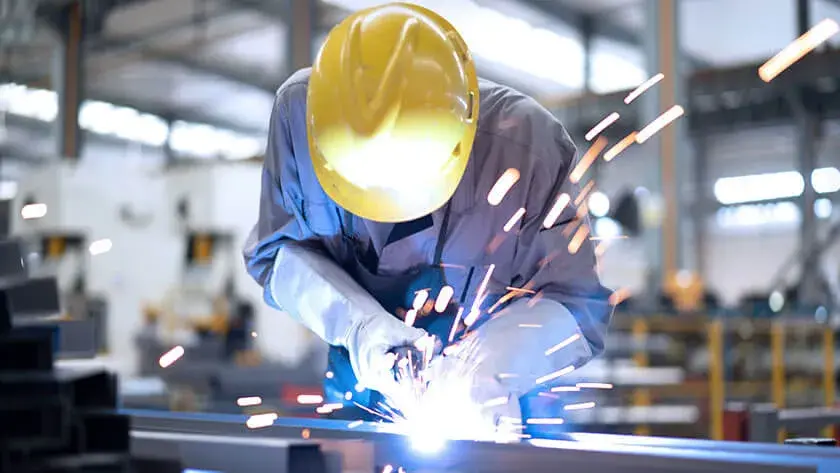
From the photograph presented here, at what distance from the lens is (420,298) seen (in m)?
2.02

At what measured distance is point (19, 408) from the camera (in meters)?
1.49

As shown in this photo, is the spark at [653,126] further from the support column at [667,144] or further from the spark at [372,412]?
the support column at [667,144]

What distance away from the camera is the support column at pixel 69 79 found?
35.9 feet

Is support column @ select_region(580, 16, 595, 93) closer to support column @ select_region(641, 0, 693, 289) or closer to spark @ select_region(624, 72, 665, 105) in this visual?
support column @ select_region(641, 0, 693, 289)

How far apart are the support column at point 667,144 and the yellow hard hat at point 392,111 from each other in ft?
25.9

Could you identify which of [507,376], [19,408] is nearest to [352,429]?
[507,376]

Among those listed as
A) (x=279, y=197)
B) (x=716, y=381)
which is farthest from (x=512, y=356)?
(x=716, y=381)

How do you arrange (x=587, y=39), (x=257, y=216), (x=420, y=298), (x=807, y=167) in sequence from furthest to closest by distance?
1. (x=587, y=39)
2. (x=807, y=167)
3. (x=257, y=216)
4. (x=420, y=298)

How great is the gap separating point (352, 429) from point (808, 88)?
11050 millimetres

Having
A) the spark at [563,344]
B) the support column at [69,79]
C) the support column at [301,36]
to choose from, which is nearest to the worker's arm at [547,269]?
the spark at [563,344]

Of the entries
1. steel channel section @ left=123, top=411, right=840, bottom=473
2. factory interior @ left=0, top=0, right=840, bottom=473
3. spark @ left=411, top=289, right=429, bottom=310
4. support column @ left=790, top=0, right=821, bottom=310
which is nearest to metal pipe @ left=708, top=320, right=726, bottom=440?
factory interior @ left=0, top=0, right=840, bottom=473

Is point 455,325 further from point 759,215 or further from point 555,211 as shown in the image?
point 759,215

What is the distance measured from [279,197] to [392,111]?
0.51m

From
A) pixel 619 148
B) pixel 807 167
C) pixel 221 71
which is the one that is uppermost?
pixel 221 71
